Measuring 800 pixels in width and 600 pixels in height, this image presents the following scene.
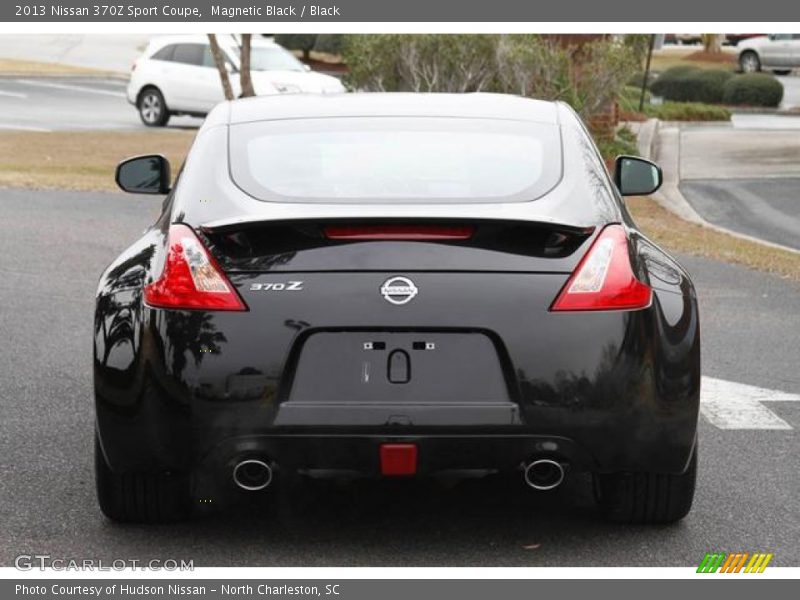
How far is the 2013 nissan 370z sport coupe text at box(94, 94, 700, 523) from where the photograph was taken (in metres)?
4.91

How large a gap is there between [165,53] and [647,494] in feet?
87.0

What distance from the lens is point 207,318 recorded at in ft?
16.3

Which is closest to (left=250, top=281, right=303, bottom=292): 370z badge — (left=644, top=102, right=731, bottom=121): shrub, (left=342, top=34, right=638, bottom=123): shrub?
(left=342, top=34, right=638, bottom=123): shrub

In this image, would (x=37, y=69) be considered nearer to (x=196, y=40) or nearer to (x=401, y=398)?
(x=196, y=40)

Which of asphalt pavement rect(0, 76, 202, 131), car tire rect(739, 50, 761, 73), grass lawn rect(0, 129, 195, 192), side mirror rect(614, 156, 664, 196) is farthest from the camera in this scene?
car tire rect(739, 50, 761, 73)

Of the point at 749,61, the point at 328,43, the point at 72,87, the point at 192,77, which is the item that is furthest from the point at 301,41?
the point at 192,77

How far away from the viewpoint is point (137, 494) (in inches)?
212

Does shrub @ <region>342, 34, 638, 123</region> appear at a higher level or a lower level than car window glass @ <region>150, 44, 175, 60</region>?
higher

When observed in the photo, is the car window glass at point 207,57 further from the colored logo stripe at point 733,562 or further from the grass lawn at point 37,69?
the colored logo stripe at point 733,562

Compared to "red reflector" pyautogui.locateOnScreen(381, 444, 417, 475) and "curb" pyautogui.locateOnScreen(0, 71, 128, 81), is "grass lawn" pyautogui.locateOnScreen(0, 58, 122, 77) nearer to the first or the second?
"curb" pyautogui.locateOnScreen(0, 71, 128, 81)

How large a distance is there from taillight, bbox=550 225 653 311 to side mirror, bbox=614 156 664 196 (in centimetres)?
162

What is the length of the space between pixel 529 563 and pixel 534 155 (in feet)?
4.57

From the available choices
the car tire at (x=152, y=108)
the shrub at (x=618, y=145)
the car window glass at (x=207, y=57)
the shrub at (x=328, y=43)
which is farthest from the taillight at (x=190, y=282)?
the shrub at (x=328, y=43)
